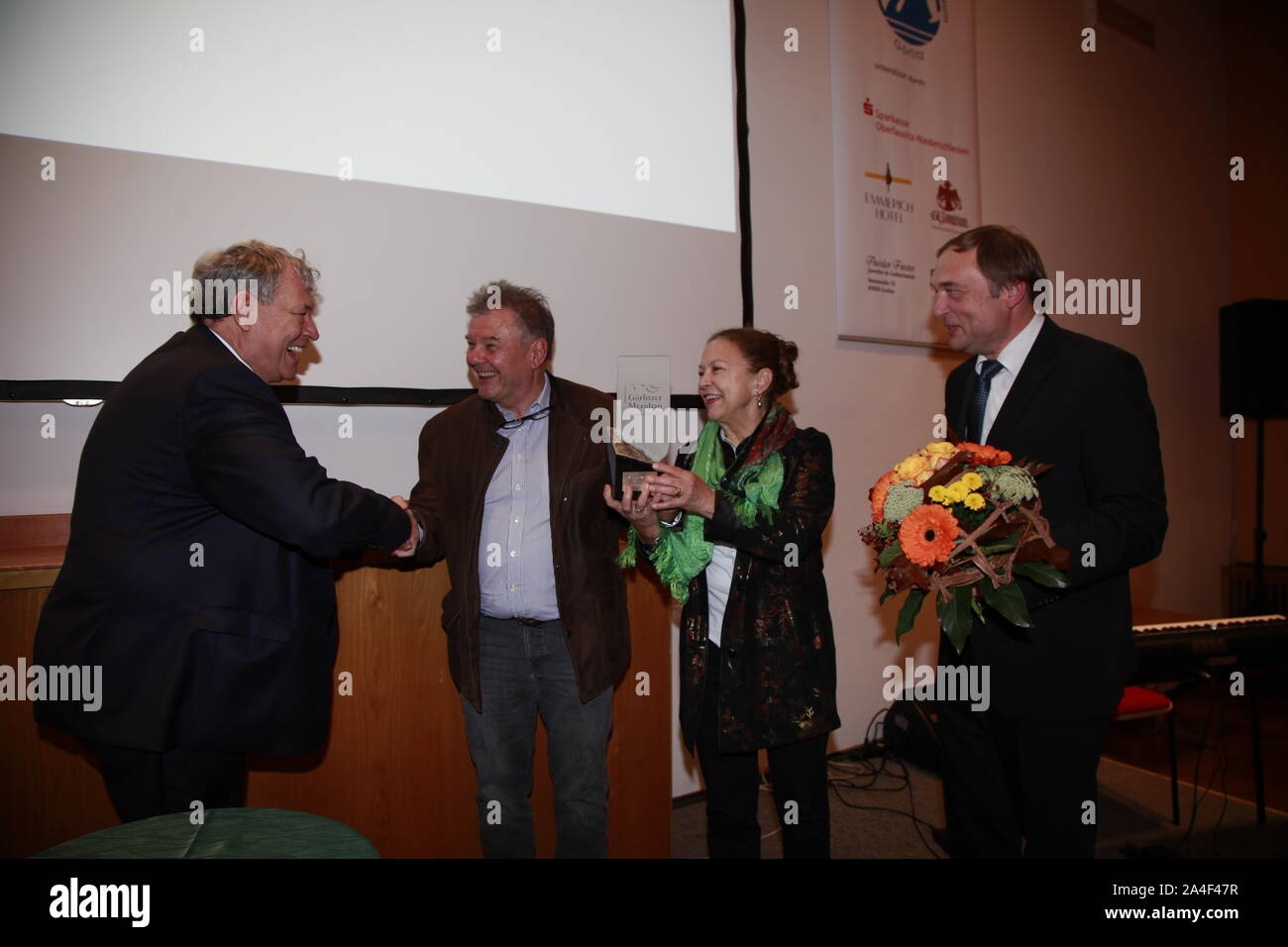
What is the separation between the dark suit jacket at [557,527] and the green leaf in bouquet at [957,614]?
896mm

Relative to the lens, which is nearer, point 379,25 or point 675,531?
point 675,531

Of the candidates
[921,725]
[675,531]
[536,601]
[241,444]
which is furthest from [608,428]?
[921,725]

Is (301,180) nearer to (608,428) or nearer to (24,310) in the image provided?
(24,310)

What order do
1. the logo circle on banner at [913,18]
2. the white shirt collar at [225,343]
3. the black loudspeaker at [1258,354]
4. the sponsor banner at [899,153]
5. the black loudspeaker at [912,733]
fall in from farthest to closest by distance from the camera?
the black loudspeaker at [1258,354] < the logo circle on banner at [913,18] < the sponsor banner at [899,153] < the black loudspeaker at [912,733] < the white shirt collar at [225,343]

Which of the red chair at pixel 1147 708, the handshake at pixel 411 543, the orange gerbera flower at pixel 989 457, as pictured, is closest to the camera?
the orange gerbera flower at pixel 989 457

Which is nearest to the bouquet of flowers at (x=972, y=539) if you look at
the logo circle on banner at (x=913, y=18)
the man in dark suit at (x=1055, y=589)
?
the man in dark suit at (x=1055, y=589)

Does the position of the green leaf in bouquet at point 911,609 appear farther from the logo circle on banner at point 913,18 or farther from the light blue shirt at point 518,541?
the logo circle on banner at point 913,18

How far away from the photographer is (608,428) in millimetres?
2150

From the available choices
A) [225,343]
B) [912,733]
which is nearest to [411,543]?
[225,343]

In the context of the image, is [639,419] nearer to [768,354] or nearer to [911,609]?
[768,354]

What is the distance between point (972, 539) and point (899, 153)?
323 cm

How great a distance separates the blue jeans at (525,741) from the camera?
199cm
